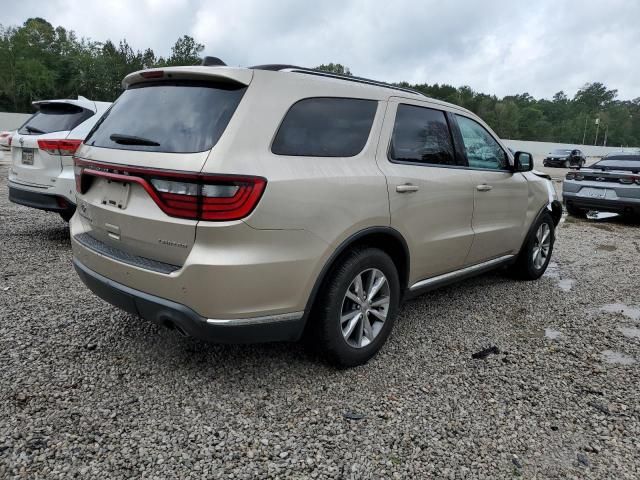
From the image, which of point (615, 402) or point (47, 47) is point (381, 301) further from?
point (47, 47)

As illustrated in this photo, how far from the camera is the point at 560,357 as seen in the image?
134 inches

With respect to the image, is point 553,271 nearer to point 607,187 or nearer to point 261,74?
point 607,187

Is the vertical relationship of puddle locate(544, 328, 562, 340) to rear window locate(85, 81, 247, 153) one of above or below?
below

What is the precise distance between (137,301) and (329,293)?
3.39 ft

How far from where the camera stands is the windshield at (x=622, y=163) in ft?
28.8

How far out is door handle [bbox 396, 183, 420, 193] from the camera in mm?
3068

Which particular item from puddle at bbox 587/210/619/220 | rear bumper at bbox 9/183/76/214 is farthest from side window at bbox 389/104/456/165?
puddle at bbox 587/210/619/220

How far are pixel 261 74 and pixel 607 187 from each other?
8.53 metres

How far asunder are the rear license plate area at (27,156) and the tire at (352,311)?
4.24 metres

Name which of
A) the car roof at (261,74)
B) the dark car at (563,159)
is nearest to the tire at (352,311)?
the car roof at (261,74)

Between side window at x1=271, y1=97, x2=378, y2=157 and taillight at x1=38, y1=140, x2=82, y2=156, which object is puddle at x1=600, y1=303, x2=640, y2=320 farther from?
taillight at x1=38, y1=140, x2=82, y2=156

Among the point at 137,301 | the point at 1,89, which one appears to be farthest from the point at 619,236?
the point at 1,89

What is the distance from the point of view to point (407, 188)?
3129 mm

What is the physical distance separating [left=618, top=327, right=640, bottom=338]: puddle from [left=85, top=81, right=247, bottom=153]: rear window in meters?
3.51
